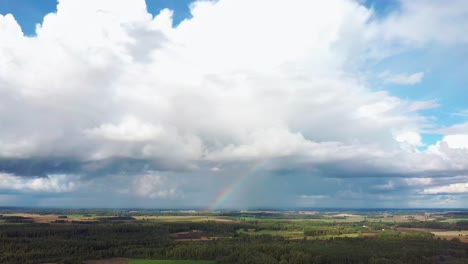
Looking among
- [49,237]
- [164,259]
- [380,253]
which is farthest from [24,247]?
[380,253]

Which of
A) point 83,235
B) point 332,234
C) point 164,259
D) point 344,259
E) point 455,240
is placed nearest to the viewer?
point 344,259

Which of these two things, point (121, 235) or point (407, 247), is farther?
point (121, 235)

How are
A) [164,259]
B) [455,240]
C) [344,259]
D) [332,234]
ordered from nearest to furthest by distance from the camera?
[344,259], [164,259], [455,240], [332,234]

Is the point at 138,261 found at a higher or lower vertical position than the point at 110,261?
lower

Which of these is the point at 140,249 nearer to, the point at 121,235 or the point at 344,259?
the point at 121,235

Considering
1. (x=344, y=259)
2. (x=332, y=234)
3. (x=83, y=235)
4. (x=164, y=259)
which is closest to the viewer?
(x=344, y=259)

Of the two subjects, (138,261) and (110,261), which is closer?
(110,261)

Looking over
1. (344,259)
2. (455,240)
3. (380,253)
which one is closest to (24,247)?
(344,259)

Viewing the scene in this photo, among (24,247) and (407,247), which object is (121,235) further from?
(407,247)

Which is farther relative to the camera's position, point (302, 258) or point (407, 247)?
point (407, 247)
